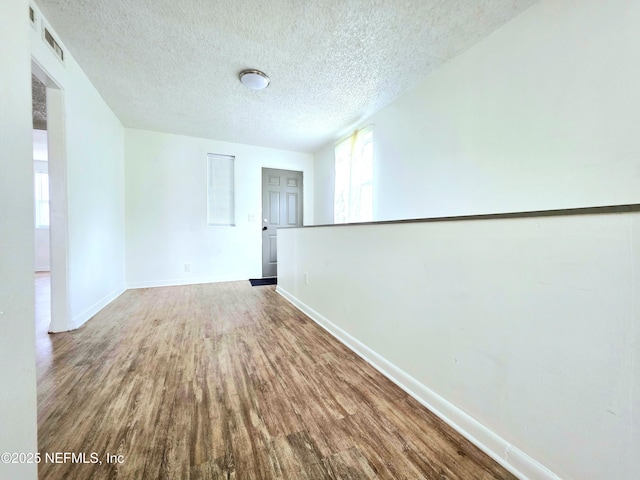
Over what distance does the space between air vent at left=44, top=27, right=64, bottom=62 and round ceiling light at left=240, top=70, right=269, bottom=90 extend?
4.58 ft

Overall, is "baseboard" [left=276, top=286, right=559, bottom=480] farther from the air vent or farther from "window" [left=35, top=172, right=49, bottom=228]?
"window" [left=35, top=172, right=49, bottom=228]

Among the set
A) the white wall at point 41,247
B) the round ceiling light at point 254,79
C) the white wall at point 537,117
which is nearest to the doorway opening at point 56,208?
the round ceiling light at point 254,79

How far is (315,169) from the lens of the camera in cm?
491

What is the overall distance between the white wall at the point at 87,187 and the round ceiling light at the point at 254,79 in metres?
1.42

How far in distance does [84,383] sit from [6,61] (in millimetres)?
1653

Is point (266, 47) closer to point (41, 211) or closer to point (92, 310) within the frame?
point (92, 310)

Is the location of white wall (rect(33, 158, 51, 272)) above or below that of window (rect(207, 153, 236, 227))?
below

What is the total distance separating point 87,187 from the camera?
2.46 metres

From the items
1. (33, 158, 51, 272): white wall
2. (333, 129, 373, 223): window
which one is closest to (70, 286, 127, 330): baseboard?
(333, 129, 373, 223): window

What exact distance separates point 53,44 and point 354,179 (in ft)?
10.7

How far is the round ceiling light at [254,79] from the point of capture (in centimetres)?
234

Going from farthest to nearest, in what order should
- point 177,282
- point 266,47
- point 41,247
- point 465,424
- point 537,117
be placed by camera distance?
1. point 41,247
2. point 177,282
3. point 266,47
4. point 537,117
5. point 465,424

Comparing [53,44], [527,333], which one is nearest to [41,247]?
[53,44]

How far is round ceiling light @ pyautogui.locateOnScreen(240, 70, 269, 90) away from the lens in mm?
2342
